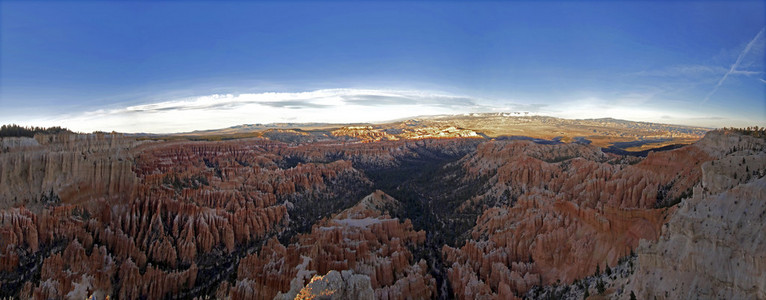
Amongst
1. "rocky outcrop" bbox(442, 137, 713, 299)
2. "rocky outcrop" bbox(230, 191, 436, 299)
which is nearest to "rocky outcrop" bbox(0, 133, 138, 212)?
"rocky outcrop" bbox(230, 191, 436, 299)

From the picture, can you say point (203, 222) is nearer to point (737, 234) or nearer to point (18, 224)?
point (18, 224)

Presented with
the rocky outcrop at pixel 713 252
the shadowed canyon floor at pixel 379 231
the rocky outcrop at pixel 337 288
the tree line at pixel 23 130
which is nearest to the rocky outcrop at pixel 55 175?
the shadowed canyon floor at pixel 379 231

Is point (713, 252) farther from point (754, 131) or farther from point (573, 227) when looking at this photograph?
point (754, 131)

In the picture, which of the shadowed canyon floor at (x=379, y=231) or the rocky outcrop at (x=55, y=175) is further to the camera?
the rocky outcrop at (x=55, y=175)

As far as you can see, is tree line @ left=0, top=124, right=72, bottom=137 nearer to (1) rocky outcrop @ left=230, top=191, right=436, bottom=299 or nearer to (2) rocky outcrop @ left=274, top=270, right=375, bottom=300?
(1) rocky outcrop @ left=230, top=191, right=436, bottom=299

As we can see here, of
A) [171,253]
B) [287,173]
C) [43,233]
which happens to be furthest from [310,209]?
[43,233]

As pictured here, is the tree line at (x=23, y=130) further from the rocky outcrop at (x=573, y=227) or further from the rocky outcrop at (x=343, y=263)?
the rocky outcrop at (x=573, y=227)

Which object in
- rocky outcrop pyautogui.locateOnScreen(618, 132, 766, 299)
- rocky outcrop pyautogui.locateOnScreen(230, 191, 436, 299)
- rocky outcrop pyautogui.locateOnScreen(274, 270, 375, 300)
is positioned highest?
rocky outcrop pyautogui.locateOnScreen(618, 132, 766, 299)
